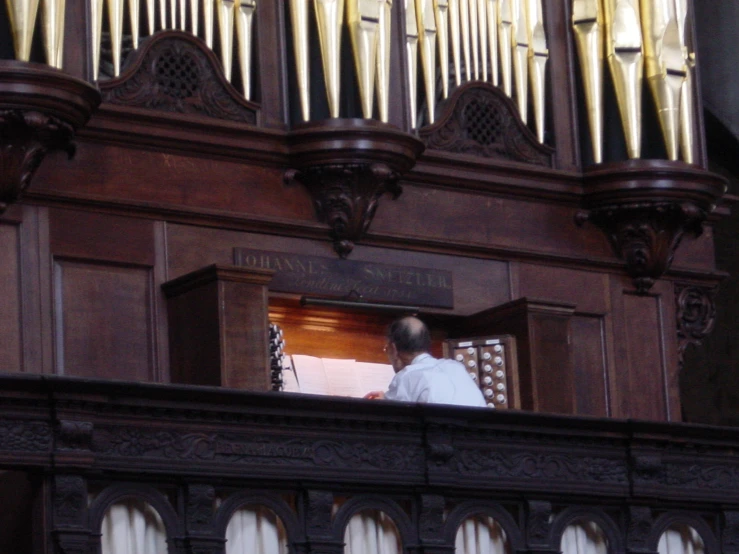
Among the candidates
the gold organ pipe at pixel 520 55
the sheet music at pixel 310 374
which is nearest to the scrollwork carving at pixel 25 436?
the sheet music at pixel 310 374

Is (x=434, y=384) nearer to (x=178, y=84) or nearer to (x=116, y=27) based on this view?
(x=178, y=84)

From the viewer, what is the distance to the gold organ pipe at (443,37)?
40.2ft

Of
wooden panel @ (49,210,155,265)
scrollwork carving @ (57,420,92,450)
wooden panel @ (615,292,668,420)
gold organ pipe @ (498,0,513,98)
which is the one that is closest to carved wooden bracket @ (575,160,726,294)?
wooden panel @ (615,292,668,420)

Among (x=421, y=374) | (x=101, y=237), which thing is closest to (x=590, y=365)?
(x=421, y=374)

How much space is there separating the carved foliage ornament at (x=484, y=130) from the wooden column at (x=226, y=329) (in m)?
2.04

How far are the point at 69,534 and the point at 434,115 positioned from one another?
4.56m

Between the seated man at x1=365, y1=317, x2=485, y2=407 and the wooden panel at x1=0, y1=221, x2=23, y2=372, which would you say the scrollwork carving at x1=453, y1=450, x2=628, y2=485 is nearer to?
the seated man at x1=365, y1=317, x2=485, y2=407

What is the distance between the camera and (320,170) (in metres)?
11.5

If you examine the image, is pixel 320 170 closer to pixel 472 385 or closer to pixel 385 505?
pixel 472 385

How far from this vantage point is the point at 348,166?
37.8 ft

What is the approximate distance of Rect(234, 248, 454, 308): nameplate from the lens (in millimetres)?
11461

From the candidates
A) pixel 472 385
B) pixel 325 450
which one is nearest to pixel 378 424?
pixel 325 450

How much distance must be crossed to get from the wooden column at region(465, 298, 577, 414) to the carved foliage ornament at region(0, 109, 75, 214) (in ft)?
9.67

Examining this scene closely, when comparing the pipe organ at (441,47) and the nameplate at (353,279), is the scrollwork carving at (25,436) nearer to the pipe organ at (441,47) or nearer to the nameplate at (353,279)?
the pipe organ at (441,47)
